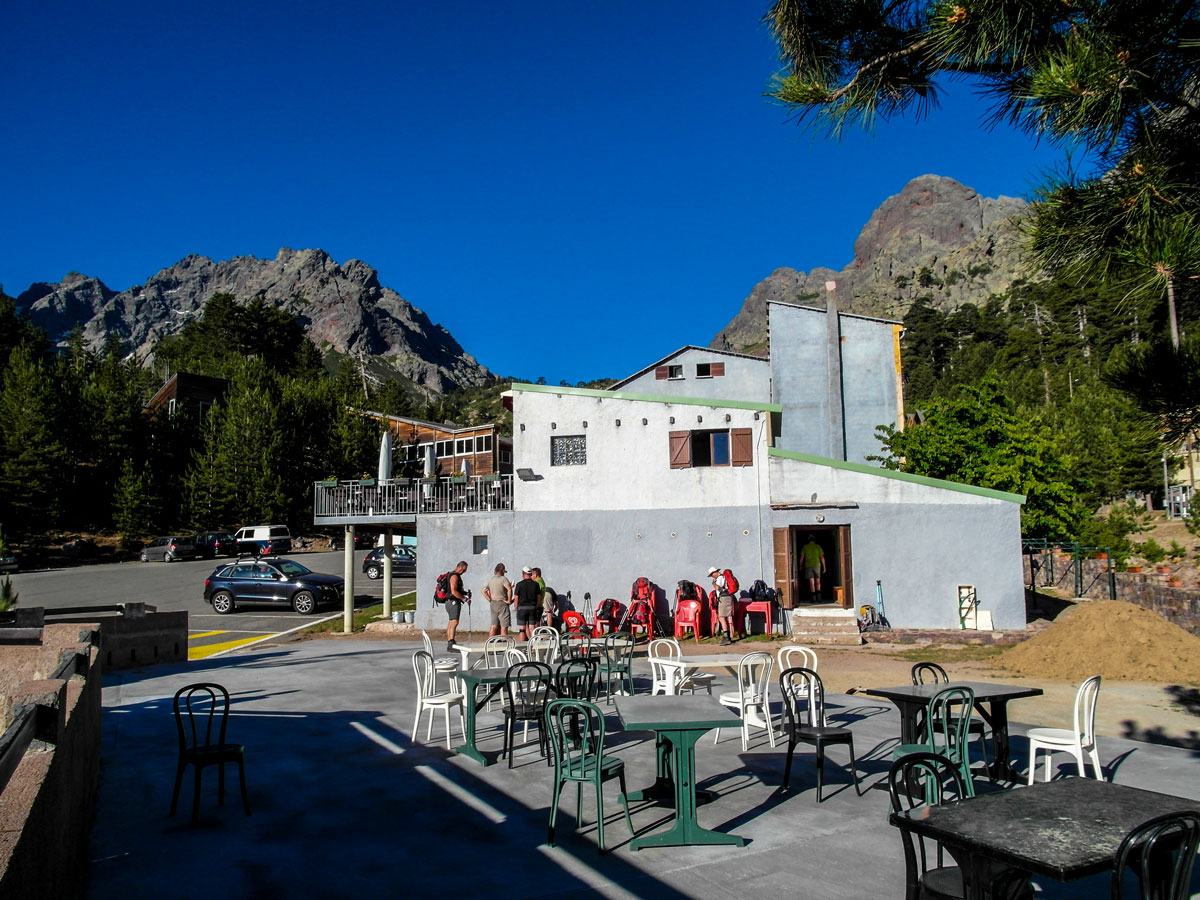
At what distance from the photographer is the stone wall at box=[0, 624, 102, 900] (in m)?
3.05

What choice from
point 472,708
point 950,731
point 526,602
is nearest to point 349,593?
point 526,602

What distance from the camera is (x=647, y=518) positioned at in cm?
2058

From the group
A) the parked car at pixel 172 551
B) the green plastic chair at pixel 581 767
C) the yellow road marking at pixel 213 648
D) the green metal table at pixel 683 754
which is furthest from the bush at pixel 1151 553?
the parked car at pixel 172 551

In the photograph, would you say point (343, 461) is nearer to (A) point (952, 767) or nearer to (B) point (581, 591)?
(B) point (581, 591)

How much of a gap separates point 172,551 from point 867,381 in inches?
1292

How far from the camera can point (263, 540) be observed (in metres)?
41.7

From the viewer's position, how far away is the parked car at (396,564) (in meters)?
33.8

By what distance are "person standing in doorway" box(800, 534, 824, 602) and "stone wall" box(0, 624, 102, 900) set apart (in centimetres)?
1748

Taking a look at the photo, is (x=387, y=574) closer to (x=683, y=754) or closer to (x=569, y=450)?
(x=569, y=450)

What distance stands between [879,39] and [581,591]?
16.0 m

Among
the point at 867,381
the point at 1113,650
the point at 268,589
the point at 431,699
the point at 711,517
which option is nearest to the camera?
the point at 431,699

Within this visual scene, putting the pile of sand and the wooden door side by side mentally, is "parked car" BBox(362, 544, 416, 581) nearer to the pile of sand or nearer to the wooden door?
the wooden door

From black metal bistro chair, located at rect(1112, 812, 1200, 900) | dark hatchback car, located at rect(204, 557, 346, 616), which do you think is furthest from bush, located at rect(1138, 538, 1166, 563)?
black metal bistro chair, located at rect(1112, 812, 1200, 900)

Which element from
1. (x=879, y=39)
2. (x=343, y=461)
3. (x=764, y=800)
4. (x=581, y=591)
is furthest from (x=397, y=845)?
(x=343, y=461)
